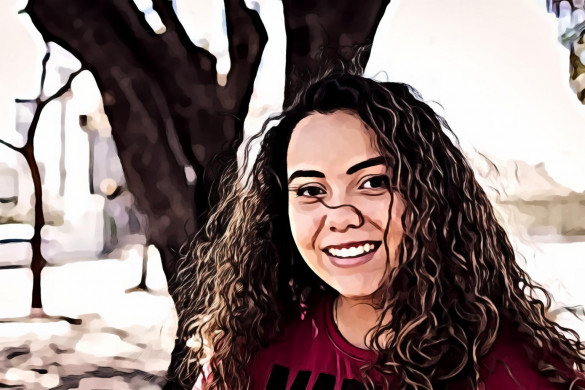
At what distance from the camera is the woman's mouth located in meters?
1.11

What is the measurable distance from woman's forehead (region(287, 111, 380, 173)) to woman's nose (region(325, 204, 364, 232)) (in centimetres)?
7

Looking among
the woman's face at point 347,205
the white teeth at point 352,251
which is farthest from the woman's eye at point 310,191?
the white teeth at point 352,251

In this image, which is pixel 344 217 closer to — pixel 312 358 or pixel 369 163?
pixel 369 163

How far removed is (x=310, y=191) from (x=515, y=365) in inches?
17.5

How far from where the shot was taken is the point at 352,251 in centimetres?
Answer: 112

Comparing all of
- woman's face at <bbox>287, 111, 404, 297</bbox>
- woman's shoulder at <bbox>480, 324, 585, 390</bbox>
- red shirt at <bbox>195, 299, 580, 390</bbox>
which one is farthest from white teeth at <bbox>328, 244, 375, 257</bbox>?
woman's shoulder at <bbox>480, 324, 585, 390</bbox>

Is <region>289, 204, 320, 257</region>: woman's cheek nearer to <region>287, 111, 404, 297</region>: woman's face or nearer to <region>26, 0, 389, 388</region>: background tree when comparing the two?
<region>287, 111, 404, 297</region>: woman's face

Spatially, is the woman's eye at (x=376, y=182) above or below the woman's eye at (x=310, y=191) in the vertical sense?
above

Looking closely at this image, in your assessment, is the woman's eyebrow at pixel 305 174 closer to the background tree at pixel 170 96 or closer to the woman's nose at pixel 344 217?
the woman's nose at pixel 344 217

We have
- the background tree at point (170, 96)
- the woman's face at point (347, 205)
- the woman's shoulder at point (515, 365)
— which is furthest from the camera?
the background tree at point (170, 96)

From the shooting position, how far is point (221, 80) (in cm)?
147

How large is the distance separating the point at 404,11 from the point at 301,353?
0.81m

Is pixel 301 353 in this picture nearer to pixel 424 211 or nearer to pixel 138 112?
pixel 424 211

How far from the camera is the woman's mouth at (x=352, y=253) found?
111 centimetres
